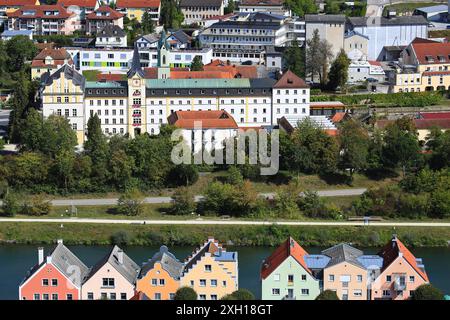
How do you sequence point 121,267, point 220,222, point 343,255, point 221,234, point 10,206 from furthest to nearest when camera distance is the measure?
point 10,206 < point 220,222 < point 221,234 < point 343,255 < point 121,267

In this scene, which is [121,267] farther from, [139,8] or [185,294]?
[139,8]

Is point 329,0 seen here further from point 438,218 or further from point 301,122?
point 438,218

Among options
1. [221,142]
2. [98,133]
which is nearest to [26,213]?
[98,133]

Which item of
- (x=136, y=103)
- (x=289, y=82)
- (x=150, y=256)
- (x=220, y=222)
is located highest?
(x=289, y=82)

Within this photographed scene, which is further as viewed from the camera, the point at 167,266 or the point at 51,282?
the point at 167,266

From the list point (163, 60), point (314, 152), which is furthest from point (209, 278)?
point (163, 60)

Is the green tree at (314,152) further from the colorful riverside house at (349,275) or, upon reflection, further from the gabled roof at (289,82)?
the colorful riverside house at (349,275)

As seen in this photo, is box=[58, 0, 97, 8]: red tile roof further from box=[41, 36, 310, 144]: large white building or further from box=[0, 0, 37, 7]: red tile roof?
box=[41, 36, 310, 144]: large white building
